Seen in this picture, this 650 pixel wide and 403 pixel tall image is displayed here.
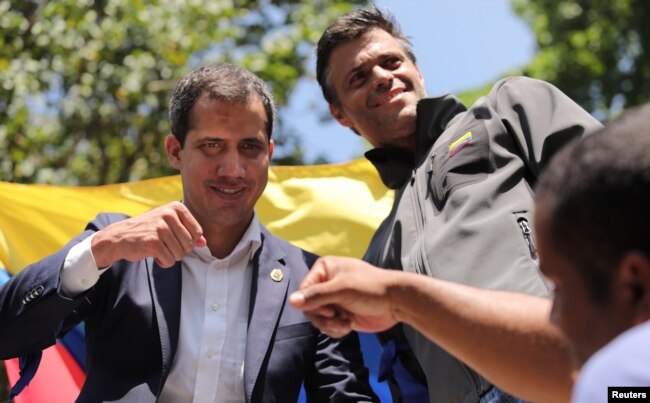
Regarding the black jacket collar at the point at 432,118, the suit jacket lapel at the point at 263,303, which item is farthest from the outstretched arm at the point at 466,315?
the black jacket collar at the point at 432,118

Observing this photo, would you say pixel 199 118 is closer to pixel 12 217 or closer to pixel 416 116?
pixel 416 116

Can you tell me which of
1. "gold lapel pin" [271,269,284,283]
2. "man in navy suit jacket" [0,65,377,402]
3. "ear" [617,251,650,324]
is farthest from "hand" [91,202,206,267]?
"ear" [617,251,650,324]

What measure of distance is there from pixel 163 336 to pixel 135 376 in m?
0.17

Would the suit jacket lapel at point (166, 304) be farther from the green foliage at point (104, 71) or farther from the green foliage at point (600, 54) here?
the green foliage at point (600, 54)

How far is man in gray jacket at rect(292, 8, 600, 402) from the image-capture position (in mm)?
2979

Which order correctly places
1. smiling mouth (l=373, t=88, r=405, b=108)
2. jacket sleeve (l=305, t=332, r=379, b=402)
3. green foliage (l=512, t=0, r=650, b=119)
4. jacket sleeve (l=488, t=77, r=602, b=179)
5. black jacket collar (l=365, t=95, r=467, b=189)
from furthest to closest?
green foliage (l=512, t=0, r=650, b=119) < smiling mouth (l=373, t=88, r=405, b=108) < black jacket collar (l=365, t=95, r=467, b=189) < jacket sleeve (l=305, t=332, r=379, b=402) < jacket sleeve (l=488, t=77, r=602, b=179)

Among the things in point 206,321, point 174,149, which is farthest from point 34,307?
point 174,149

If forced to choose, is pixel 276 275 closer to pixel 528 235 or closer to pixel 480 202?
pixel 480 202

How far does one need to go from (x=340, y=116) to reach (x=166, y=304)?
139 centimetres

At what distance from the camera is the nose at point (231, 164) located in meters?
3.56

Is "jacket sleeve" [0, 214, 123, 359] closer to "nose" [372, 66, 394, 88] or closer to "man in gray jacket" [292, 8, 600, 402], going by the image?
"man in gray jacket" [292, 8, 600, 402]

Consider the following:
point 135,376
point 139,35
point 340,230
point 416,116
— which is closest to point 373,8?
point 416,116

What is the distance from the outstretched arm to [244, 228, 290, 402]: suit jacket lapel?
140 centimetres

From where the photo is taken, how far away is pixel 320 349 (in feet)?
11.8
